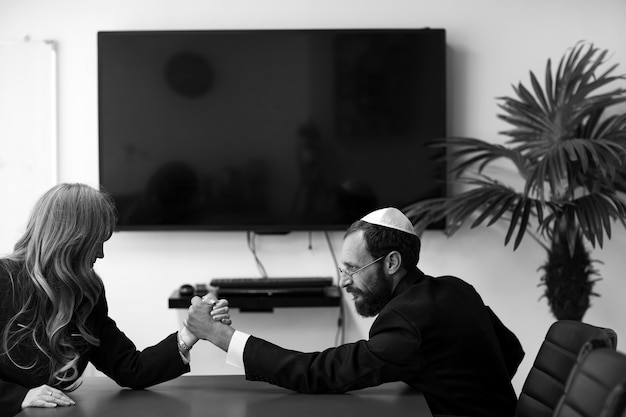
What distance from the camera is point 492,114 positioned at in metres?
4.61

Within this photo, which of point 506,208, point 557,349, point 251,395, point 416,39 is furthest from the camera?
point 416,39

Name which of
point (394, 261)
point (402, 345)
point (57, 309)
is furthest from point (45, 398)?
point (394, 261)

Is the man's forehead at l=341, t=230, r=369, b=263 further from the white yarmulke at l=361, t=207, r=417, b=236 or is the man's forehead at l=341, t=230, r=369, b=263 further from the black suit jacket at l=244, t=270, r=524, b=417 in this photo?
the black suit jacket at l=244, t=270, r=524, b=417

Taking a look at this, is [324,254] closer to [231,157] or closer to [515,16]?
[231,157]

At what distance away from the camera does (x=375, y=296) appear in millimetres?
2619

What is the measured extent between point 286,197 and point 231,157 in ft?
1.25

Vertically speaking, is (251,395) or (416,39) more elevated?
(416,39)

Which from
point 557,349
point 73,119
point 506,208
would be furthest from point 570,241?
point 73,119

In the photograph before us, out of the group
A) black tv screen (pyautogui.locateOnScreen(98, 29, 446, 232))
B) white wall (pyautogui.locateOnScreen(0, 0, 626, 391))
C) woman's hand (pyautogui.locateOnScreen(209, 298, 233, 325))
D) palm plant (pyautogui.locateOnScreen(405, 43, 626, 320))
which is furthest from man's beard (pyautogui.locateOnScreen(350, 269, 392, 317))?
white wall (pyautogui.locateOnScreen(0, 0, 626, 391))

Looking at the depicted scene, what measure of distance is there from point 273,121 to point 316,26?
60cm

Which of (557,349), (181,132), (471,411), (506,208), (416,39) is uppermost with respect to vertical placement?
(416,39)

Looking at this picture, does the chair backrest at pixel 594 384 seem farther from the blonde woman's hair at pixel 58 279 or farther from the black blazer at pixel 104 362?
the blonde woman's hair at pixel 58 279

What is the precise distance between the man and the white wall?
206cm

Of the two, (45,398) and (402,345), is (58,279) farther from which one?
(402,345)
